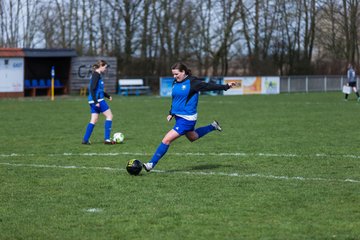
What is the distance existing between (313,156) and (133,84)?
3705 centimetres

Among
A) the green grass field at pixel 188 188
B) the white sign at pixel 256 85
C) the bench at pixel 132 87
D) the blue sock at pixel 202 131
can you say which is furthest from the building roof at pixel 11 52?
the blue sock at pixel 202 131

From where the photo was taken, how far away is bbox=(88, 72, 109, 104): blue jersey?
14078 millimetres

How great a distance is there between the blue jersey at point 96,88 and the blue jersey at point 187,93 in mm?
4534

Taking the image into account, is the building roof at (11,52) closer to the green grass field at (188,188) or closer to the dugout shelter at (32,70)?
the dugout shelter at (32,70)

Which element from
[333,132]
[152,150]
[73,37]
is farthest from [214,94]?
[152,150]

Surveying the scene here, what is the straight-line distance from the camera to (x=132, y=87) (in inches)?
1868

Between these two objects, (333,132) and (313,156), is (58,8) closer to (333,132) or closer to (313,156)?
(333,132)

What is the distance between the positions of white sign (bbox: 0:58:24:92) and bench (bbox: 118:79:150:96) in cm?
817

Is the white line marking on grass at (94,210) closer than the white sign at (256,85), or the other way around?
the white line marking on grass at (94,210)

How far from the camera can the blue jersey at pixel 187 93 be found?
32.3 ft

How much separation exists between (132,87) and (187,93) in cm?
3783

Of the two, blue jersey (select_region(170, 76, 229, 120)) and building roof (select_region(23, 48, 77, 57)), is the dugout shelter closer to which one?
building roof (select_region(23, 48, 77, 57))

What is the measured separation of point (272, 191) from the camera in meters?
8.20

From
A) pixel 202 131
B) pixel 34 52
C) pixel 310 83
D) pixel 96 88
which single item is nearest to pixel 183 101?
pixel 202 131
